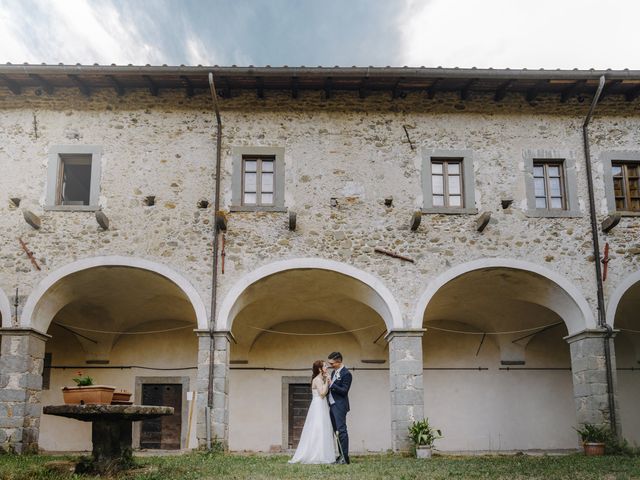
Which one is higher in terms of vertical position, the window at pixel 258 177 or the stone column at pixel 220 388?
the window at pixel 258 177

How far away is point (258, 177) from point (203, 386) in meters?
3.82

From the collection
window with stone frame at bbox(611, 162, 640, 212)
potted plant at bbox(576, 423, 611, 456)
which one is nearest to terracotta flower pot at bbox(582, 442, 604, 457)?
potted plant at bbox(576, 423, 611, 456)

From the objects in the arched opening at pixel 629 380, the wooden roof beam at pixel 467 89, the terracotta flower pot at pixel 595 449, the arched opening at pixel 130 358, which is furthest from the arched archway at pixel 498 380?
→ the arched opening at pixel 130 358

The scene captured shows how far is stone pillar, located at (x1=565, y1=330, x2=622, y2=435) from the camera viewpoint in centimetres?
1237

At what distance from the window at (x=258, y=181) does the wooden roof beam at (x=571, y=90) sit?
547 cm

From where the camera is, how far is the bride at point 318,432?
10273 millimetres

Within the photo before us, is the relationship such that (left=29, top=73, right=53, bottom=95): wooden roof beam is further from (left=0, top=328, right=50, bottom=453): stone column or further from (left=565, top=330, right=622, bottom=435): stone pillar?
(left=565, top=330, right=622, bottom=435): stone pillar

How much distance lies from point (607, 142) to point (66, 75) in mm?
9815

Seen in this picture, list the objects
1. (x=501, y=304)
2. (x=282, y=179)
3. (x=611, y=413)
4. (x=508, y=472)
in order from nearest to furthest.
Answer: (x=508, y=472) < (x=611, y=413) < (x=282, y=179) < (x=501, y=304)

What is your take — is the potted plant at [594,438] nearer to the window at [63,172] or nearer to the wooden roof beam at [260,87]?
the wooden roof beam at [260,87]

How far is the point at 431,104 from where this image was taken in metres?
13.8

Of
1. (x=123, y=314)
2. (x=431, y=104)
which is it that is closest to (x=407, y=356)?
(x=431, y=104)

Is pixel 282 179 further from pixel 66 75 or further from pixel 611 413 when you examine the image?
pixel 611 413

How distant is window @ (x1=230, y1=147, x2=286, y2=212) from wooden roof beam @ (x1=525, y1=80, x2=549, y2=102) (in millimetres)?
4672
